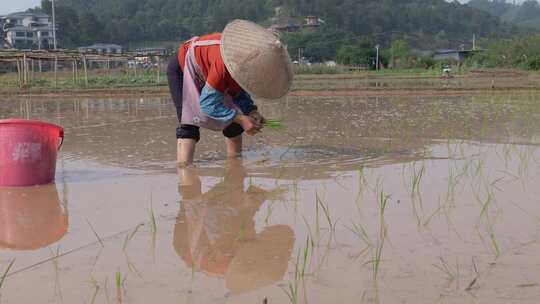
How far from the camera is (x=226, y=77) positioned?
3846mm

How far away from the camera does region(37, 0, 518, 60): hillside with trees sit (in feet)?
207

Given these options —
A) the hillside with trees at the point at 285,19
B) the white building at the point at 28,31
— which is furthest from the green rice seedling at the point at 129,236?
the white building at the point at 28,31

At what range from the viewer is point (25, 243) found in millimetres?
2406

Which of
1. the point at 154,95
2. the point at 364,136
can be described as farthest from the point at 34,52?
the point at 364,136

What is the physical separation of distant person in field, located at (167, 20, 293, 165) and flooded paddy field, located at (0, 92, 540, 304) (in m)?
0.33

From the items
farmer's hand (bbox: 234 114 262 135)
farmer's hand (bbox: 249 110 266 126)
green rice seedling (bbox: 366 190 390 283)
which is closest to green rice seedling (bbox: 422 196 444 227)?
green rice seedling (bbox: 366 190 390 283)

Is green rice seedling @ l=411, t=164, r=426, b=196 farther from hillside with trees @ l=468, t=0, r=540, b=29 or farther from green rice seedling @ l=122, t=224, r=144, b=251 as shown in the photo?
hillside with trees @ l=468, t=0, r=540, b=29

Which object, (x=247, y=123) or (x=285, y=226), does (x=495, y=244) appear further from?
(x=247, y=123)

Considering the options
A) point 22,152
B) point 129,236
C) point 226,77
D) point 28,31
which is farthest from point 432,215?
point 28,31

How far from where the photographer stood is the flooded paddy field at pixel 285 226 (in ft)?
6.10

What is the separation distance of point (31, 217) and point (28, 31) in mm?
65199

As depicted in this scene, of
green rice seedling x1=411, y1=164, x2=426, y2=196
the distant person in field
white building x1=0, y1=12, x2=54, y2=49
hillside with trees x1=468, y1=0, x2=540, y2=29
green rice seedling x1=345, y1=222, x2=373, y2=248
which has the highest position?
hillside with trees x1=468, y1=0, x2=540, y2=29

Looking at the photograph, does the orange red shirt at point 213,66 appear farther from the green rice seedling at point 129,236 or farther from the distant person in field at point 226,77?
the green rice seedling at point 129,236

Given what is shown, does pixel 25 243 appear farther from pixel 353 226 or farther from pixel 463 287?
pixel 463 287
